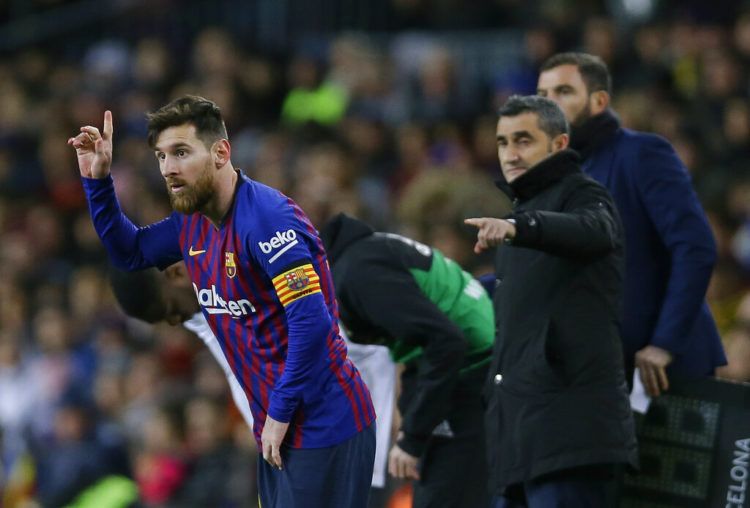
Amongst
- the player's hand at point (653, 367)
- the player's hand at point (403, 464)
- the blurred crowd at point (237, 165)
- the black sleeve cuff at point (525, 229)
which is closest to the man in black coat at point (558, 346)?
the black sleeve cuff at point (525, 229)

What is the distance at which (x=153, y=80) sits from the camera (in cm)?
1365

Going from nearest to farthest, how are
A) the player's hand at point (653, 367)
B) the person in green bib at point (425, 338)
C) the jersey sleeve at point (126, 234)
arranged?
the jersey sleeve at point (126, 234) < the player's hand at point (653, 367) < the person in green bib at point (425, 338)

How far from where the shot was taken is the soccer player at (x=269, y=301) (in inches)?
171

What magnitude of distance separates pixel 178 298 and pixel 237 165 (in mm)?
6639

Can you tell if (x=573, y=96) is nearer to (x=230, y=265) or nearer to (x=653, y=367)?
(x=653, y=367)

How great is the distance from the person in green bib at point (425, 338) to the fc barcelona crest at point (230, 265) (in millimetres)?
911

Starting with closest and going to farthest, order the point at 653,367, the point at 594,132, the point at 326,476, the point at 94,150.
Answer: the point at 326,476 < the point at 94,150 < the point at 653,367 < the point at 594,132

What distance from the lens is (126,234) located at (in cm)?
477

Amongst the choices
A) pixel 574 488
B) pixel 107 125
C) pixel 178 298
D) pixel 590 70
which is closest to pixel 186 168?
pixel 107 125

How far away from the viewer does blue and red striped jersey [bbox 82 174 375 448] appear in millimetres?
4312

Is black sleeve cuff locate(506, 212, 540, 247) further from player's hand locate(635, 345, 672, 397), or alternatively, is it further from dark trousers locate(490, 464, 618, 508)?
player's hand locate(635, 345, 672, 397)

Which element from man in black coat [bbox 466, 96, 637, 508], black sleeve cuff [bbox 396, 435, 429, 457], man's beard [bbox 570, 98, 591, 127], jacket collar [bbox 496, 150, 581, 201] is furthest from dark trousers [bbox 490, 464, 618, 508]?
man's beard [bbox 570, 98, 591, 127]

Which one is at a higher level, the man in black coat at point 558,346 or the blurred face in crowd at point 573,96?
the blurred face in crowd at point 573,96

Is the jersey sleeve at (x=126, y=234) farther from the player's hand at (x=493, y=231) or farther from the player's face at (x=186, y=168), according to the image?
the player's hand at (x=493, y=231)
